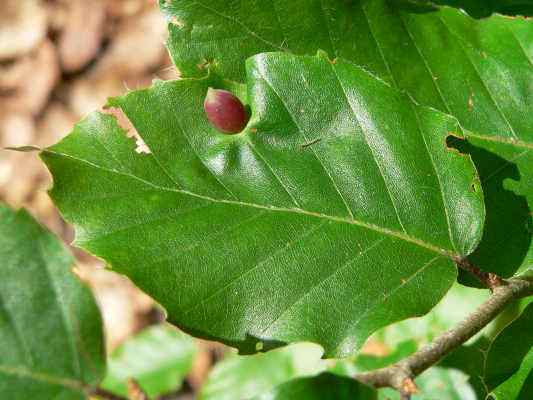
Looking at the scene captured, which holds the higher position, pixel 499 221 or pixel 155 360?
pixel 499 221

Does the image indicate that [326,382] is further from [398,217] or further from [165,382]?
[165,382]

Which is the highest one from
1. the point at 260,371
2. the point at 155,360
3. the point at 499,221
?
the point at 499,221

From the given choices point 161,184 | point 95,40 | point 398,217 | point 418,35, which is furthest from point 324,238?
point 95,40

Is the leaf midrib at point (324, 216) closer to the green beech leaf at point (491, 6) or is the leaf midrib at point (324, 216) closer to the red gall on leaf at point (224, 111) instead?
the red gall on leaf at point (224, 111)

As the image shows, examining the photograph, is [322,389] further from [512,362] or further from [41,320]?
[41,320]

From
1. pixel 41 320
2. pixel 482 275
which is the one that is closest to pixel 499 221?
pixel 482 275

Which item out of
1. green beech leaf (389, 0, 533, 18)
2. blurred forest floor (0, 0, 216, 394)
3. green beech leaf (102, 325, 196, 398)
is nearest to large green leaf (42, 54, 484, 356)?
green beech leaf (389, 0, 533, 18)
